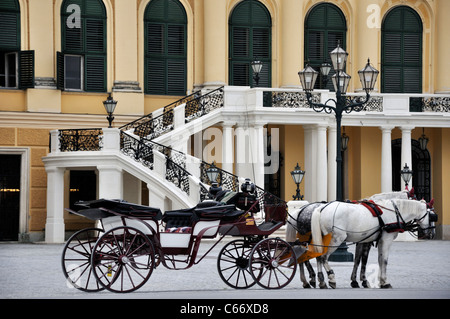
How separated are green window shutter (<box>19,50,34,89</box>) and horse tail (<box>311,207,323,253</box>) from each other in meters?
16.8

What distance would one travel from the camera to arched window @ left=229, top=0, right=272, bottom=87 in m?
32.8

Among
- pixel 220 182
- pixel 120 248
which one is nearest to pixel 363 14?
pixel 220 182

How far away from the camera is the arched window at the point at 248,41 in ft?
108

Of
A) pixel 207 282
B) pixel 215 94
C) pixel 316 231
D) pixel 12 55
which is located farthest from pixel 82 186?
pixel 316 231

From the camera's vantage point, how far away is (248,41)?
3288 centimetres

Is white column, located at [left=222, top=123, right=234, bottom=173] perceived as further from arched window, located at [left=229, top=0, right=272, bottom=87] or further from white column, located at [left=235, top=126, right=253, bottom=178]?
arched window, located at [left=229, top=0, right=272, bottom=87]

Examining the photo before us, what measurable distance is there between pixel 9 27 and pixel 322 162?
10546 mm

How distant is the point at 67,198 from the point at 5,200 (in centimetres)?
192

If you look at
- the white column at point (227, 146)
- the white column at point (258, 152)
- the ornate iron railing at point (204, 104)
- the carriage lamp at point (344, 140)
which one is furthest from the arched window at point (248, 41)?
the white column at point (258, 152)

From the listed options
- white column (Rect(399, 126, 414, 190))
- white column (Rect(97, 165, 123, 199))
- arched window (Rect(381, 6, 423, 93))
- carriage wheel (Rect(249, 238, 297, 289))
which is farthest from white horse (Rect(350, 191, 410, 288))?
arched window (Rect(381, 6, 423, 93))

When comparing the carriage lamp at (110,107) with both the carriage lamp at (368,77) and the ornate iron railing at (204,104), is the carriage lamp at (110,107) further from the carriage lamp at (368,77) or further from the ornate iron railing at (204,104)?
the carriage lamp at (368,77)

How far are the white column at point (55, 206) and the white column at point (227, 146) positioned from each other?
489 centimetres

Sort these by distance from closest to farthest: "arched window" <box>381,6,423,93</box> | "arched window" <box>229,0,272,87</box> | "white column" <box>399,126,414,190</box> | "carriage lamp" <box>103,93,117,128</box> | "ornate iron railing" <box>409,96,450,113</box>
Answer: "carriage lamp" <box>103,93,117,128</box> → "white column" <box>399,126,414,190</box> → "ornate iron railing" <box>409,96,450,113</box> → "arched window" <box>229,0,272,87</box> → "arched window" <box>381,6,423,93</box>
